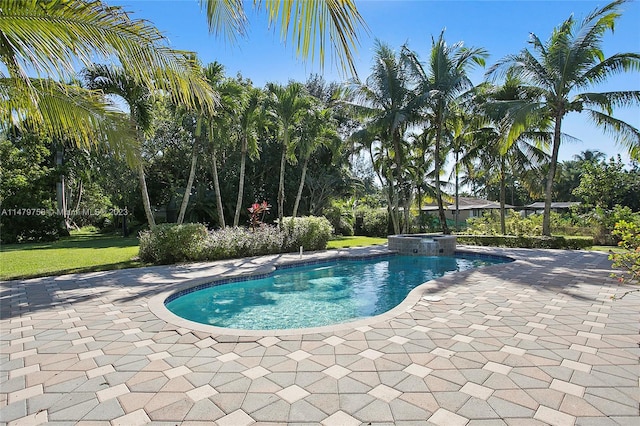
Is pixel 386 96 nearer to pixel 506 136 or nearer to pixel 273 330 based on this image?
pixel 506 136

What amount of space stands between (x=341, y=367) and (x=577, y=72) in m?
15.5

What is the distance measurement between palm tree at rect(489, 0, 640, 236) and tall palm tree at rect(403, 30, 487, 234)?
2.61m

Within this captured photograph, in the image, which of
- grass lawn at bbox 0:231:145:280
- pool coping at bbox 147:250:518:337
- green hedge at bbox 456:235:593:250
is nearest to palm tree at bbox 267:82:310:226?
pool coping at bbox 147:250:518:337

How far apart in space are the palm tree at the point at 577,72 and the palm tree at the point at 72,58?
13.2m

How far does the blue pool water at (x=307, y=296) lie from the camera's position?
6781 mm

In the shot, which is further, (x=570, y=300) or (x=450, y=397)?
(x=570, y=300)

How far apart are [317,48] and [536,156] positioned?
1803 centimetres

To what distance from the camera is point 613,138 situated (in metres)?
13.5

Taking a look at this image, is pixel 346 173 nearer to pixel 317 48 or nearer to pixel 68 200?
pixel 317 48

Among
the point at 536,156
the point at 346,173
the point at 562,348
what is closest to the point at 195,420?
the point at 562,348

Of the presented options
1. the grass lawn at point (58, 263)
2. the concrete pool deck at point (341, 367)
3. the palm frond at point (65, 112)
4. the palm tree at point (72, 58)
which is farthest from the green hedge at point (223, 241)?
the palm tree at point (72, 58)

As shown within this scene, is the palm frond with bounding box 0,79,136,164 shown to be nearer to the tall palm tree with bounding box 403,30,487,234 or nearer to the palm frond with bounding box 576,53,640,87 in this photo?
the tall palm tree with bounding box 403,30,487,234

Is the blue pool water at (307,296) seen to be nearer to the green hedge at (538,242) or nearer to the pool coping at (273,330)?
the pool coping at (273,330)

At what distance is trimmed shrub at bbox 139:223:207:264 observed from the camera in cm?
1099
